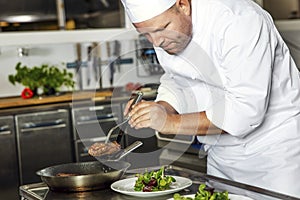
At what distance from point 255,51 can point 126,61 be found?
313cm

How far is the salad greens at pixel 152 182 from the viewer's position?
6.42 ft

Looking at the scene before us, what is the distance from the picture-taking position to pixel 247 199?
5.78 ft

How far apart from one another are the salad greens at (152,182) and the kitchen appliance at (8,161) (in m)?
2.51

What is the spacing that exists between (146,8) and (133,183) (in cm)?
58

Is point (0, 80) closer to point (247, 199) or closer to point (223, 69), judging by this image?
point (223, 69)

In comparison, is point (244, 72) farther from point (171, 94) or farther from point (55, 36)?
point (55, 36)

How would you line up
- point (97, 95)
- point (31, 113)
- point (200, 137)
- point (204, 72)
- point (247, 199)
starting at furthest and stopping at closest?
point (97, 95), point (31, 113), point (200, 137), point (204, 72), point (247, 199)

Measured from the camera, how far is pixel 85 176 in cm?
203

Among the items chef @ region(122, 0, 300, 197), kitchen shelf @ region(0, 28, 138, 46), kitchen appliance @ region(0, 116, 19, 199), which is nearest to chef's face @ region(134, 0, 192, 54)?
chef @ region(122, 0, 300, 197)

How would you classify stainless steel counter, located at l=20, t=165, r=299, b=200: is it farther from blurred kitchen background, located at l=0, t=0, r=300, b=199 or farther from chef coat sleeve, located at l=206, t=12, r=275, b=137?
blurred kitchen background, located at l=0, t=0, r=300, b=199

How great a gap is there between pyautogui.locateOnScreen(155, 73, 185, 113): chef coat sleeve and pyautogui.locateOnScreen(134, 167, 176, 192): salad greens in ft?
1.29

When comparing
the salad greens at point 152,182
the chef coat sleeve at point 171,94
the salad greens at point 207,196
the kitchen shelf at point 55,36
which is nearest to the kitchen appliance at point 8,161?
the kitchen shelf at point 55,36

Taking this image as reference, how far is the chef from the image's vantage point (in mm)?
2018

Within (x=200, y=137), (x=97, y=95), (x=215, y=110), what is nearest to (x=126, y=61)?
(x=97, y=95)
